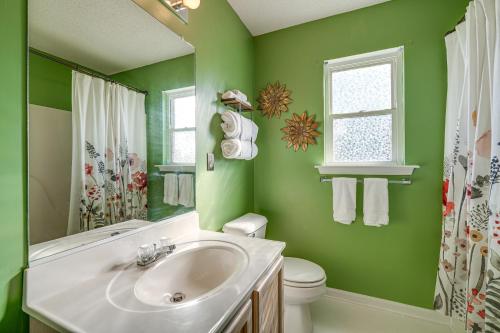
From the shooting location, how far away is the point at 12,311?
2.06 feet

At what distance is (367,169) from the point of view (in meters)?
1.69

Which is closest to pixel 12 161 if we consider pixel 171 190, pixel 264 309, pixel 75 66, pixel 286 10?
pixel 75 66

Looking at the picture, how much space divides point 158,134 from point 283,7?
4.71 ft

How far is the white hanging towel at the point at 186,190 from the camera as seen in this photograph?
1273 millimetres

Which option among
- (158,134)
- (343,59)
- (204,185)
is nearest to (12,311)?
(158,134)

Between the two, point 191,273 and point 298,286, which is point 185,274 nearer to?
point 191,273

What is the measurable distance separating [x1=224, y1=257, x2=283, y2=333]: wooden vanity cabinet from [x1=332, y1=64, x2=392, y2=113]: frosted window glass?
4.65ft

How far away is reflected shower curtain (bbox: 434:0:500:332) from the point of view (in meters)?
0.96

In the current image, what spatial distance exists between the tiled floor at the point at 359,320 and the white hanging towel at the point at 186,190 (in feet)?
4.42

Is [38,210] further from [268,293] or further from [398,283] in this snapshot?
[398,283]

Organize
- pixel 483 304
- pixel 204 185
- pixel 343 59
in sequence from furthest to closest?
pixel 343 59
pixel 204 185
pixel 483 304

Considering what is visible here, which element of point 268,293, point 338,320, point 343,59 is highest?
point 343,59

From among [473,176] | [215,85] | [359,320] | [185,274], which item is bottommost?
[359,320]

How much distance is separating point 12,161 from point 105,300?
0.49 m
